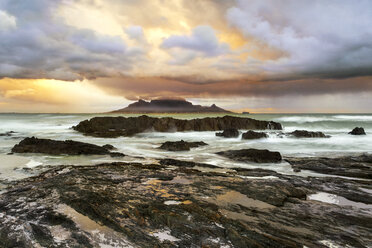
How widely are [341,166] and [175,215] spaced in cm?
790

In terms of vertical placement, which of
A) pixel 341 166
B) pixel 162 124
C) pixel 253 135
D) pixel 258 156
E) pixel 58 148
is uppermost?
pixel 162 124

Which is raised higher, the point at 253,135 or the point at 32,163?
the point at 253,135

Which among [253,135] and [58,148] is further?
[253,135]

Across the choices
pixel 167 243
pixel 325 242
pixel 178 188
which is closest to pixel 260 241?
pixel 325 242

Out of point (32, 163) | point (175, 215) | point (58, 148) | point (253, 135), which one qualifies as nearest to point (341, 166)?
point (175, 215)

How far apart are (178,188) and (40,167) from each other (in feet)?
19.5

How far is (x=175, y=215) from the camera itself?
4207 mm

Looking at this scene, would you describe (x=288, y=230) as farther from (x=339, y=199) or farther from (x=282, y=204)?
(x=339, y=199)

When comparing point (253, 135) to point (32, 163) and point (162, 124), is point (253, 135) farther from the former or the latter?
point (32, 163)

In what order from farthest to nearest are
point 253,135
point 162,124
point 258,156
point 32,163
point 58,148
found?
point 162,124 < point 253,135 < point 58,148 < point 258,156 < point 32,163

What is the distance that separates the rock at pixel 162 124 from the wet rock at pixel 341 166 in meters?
19.3

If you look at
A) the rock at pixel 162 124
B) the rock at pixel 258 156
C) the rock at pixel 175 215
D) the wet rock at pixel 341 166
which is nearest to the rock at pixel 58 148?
the rock at pixel 175 215

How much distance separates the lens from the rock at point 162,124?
91.9ft

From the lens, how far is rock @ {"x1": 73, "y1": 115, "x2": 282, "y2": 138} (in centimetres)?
2800
